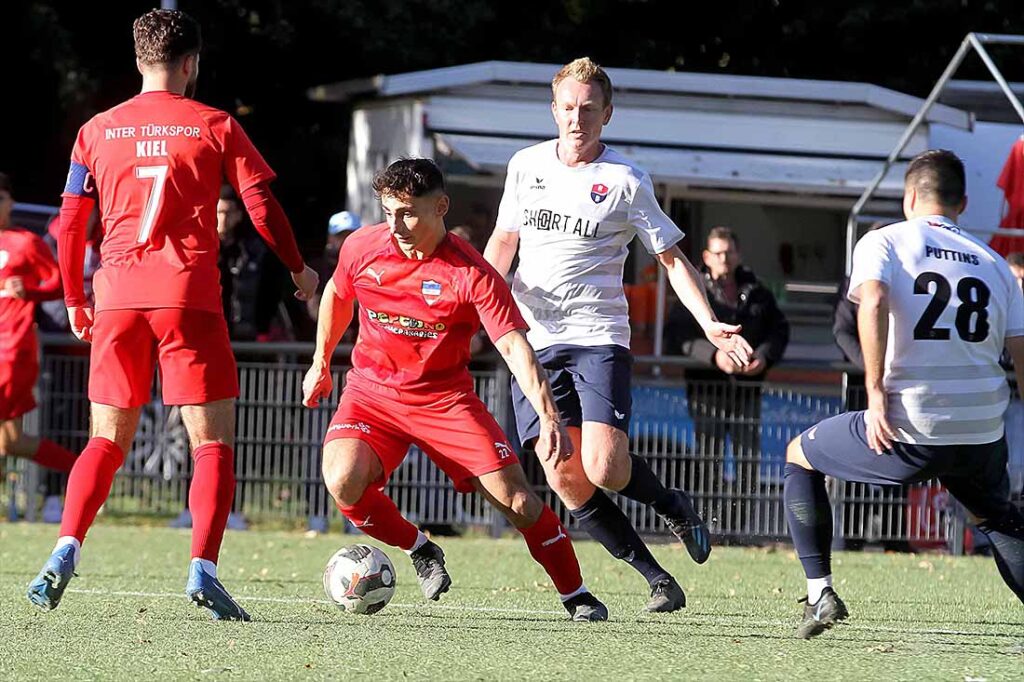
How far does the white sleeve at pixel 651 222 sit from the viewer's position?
7754 mm

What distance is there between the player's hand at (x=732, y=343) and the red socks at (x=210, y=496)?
205 cm

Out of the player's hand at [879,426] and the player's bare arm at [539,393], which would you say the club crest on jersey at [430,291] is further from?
the player's hand at [879,426]

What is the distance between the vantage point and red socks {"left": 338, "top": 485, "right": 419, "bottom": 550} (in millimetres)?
7426

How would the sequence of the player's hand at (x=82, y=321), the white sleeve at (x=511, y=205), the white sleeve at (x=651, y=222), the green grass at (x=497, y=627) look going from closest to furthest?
1. the green grass at (x=497, y=627)
2. the player's hand at (x=82, y=321)
3. the white sleeve at (x=651, y=222)
4. the white sleeve at (x=511, y=205)

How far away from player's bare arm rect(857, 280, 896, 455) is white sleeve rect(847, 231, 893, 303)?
26mm

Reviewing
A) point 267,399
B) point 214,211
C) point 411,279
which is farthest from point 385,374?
point 267,399

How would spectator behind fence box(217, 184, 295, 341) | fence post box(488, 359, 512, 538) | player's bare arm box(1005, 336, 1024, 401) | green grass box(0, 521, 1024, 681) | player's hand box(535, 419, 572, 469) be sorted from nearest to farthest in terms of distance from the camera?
green grass box(0, 521, 1024, 681) → player's hand box(535, 419, 572, 469) → player's bare arm box(1005, 336, 1024, 401) → fence post box(488, 359, 512, 538) → spectator behind fence box(217, 184, 295, 341)

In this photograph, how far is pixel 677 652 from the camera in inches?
255

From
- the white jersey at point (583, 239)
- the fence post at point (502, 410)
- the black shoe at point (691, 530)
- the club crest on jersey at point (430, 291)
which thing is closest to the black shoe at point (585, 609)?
the black shoe at point (691, 530)

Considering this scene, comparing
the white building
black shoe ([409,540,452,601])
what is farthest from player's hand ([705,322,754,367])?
the white building

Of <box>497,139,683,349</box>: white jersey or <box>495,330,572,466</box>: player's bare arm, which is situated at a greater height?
<box>497,139,683,349</box>: white jersey

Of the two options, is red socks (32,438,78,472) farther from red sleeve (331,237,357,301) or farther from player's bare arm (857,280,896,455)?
player's bare arm (857,280,896,455)

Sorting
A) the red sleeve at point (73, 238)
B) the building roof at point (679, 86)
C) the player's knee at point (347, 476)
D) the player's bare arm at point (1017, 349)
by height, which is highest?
the building roof at point (679, 86)

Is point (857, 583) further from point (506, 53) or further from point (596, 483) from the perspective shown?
point (506, 53)
